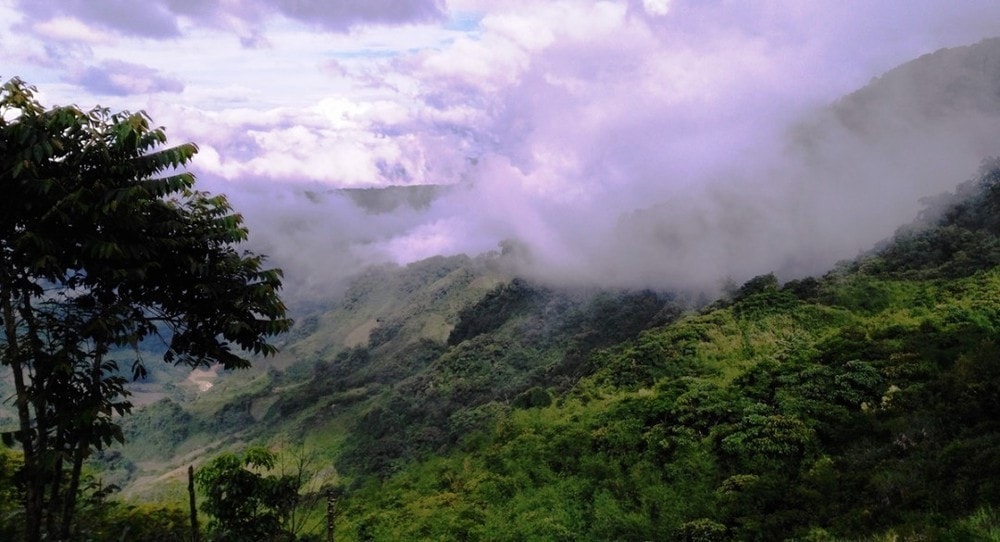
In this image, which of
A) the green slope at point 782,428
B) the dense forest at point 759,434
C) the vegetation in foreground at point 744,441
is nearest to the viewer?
the vegetation in foreground at point 744,441

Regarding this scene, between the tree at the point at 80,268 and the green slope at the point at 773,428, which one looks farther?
the green slope at the point at 773,428

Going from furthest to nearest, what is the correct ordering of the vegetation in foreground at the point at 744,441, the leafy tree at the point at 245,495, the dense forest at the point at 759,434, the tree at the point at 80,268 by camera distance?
the dense forest at the point at 759,434, the vegetation in foreground at the point at 744,441, the leafy tree at the point at 245,495, the tree at the point at 80,268

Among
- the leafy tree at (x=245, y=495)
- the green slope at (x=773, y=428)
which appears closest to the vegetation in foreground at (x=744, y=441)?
the leafy tree at (x=245, y=495)

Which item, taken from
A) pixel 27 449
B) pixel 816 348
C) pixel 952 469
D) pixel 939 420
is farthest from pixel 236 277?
pixel 816 348

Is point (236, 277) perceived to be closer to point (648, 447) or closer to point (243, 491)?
point (243, 491)

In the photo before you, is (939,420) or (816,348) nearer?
(939,420)

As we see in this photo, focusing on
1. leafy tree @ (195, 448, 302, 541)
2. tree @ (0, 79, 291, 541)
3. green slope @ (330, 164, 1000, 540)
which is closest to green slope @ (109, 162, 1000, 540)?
green slope @ (330, 164, 1000, 540)

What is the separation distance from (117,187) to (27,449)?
3.61m

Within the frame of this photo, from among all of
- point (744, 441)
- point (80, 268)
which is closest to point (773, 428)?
point (744, 441)

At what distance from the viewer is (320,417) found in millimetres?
141000

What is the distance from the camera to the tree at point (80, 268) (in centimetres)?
758

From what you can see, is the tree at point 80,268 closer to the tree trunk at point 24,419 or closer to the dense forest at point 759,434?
the tree trunk at point 24,419

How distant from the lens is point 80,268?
8219mm

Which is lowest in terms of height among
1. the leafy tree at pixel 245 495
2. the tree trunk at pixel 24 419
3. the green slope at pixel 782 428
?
the green slope at pixel 782 428
